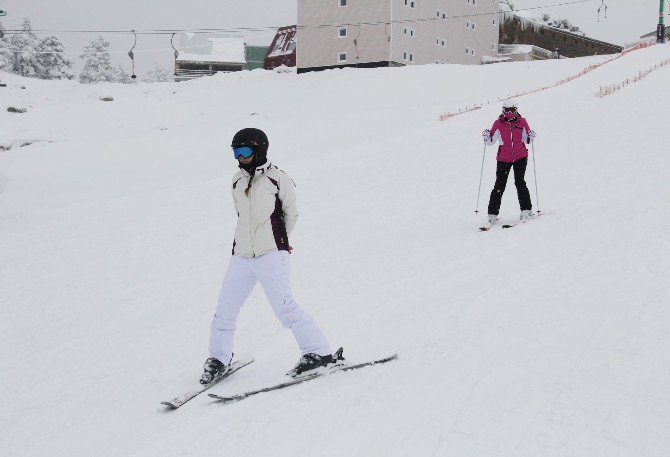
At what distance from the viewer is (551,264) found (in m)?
6.87

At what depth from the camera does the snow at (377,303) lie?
3748mm

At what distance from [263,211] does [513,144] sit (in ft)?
19.2

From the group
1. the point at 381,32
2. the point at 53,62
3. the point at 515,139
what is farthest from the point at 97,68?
the point at 515,139

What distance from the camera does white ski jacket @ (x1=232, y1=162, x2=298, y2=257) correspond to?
14.3 feet

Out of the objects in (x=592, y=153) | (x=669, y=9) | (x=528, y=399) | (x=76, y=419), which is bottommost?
(x=76, y=419)

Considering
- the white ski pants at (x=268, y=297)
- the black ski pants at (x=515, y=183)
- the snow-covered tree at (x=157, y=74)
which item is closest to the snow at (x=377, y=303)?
the white ski pants at (x=268, y=297)

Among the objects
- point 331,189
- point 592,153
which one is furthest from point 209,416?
point 592,153

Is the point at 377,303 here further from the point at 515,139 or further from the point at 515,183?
the point at 515,139

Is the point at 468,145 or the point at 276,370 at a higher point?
the point at 468,145

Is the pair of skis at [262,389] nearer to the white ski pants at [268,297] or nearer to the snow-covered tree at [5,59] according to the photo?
the white ski pants at [268,297]

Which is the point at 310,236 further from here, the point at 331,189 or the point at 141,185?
the point at 141,185

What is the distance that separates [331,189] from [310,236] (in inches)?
138

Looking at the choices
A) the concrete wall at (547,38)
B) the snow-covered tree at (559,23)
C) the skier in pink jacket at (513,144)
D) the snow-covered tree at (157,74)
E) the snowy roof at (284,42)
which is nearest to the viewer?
the skier in pink jacket at (513,144)

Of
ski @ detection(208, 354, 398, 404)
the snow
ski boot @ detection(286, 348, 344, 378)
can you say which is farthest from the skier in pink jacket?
ski boot @ detection(286, 348, 344, 378)
